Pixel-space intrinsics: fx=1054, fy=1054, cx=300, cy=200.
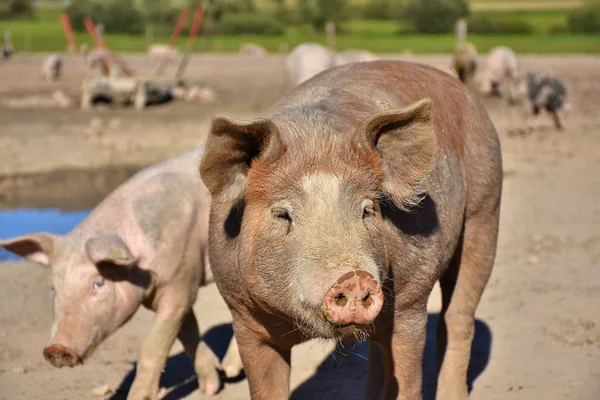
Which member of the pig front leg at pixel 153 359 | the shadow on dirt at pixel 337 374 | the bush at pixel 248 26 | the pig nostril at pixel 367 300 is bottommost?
the bush at pixel 248 26

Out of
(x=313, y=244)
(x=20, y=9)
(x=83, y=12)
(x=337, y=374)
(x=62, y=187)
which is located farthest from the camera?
(x=20, y=9)

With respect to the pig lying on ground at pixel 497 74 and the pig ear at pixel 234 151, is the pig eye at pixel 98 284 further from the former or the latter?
the pig lying on ground at pixel 497 74

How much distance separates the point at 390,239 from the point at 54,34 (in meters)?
54.7

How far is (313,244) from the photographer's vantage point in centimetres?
400

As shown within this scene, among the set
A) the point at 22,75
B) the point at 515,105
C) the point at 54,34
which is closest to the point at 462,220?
the point at 515,105

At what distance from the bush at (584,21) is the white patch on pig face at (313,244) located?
61156 millimetres

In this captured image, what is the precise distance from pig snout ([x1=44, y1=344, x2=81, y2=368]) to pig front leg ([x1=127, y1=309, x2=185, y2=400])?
48cm

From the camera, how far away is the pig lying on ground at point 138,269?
6.02 m

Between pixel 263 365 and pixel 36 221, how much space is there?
7.00m

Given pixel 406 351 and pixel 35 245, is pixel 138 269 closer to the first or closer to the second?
pixel 35 245

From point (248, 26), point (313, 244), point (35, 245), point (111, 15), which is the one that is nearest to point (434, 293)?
point (35, 245)

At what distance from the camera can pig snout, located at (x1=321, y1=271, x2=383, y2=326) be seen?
12.3 ft

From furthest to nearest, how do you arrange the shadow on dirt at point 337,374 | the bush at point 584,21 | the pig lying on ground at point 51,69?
1. the bush at point 584,21
2. the pig lying on ground at point 51,69
3. the shadow on dirt at point 337,374

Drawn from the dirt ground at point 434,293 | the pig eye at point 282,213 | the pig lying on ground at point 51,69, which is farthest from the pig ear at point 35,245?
the pig lying on ground at point 51,69
